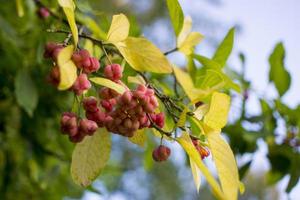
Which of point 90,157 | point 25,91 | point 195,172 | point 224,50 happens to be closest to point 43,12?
point 25,91

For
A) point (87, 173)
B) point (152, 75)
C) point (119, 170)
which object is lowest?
point (119, 170)

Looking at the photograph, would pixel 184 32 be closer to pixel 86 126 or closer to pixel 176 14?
pixel 176 14

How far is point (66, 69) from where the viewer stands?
1.67 ft

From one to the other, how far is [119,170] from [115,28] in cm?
115

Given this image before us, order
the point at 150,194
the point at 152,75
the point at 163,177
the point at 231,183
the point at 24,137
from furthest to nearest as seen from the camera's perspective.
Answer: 1. the point at 150,194
2. the point at 163,177
3. the point at 24,137
4. the point at 152,75
5. the point at 231,183

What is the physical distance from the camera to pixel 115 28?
1.94 ft

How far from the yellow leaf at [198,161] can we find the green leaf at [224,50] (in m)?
0.34

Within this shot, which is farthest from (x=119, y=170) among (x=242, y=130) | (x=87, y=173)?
(x=87, y=173)

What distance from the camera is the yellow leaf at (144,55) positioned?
57cm

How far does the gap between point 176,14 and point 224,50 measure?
0.64ft

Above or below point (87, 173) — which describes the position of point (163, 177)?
below

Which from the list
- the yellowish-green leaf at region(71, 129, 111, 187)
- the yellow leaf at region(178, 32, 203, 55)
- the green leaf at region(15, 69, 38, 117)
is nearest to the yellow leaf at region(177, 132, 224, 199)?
the yellowish-green leaf at region(71, 129, 111, 187)

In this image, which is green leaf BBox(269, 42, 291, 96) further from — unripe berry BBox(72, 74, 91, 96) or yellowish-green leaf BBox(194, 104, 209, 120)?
unripe berry BBox(72, 74, 91, 96)

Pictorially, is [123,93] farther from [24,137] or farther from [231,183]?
[24,137]
